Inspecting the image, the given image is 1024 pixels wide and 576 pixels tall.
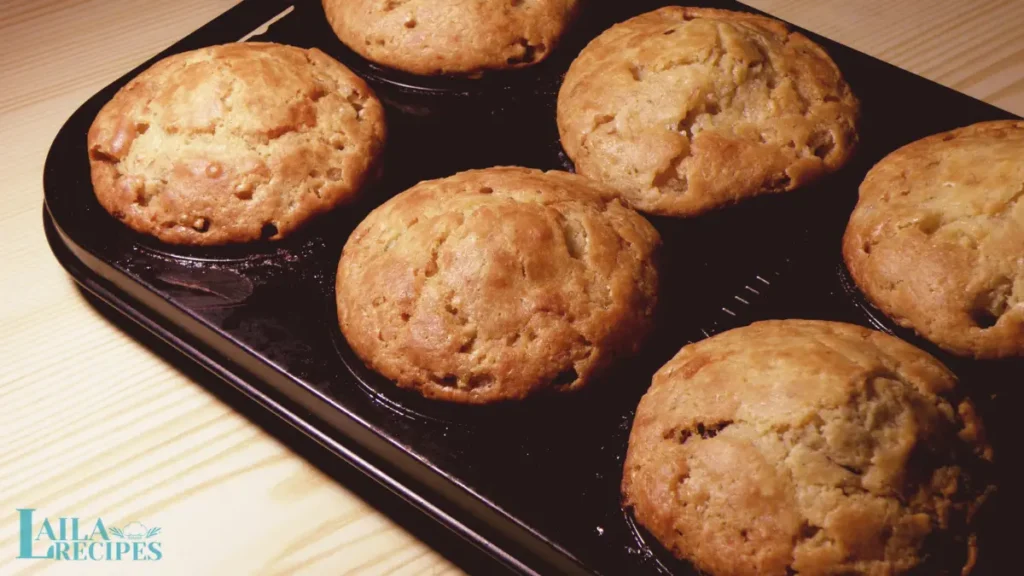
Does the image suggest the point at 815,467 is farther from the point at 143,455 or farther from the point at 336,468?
the point at 143,455

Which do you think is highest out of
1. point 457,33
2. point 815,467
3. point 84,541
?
point 457,33

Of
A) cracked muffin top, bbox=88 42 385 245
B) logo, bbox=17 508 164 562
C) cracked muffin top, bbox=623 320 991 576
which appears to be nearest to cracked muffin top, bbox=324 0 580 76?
cracked muffin top, bbox=88 42 385 245

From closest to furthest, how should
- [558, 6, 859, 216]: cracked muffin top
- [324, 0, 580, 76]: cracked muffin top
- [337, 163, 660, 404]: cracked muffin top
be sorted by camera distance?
[337, 163, 660, 404]: cracked muffin top < [558, 6, 859, 216]: cracked muffin top < [324, 0, 580, 76]: cracked muffin top

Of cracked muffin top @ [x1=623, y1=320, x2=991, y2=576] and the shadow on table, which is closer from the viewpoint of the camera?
cracked muffin top @ [x1=623, y1=320, x2=991, y2=576]

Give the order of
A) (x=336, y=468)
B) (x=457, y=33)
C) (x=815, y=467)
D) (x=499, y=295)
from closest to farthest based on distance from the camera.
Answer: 1. (x=815, y=467)
2. (x=499, y=295)
3. (x=336, y=468)
4. (x=457, y=33)

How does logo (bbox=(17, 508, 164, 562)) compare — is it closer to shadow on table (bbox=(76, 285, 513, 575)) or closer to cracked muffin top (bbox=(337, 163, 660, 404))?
shadow on table (bbox=(76, 285, 513, 575))

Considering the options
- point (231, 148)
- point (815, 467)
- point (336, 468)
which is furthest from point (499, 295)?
point (231, 148)
